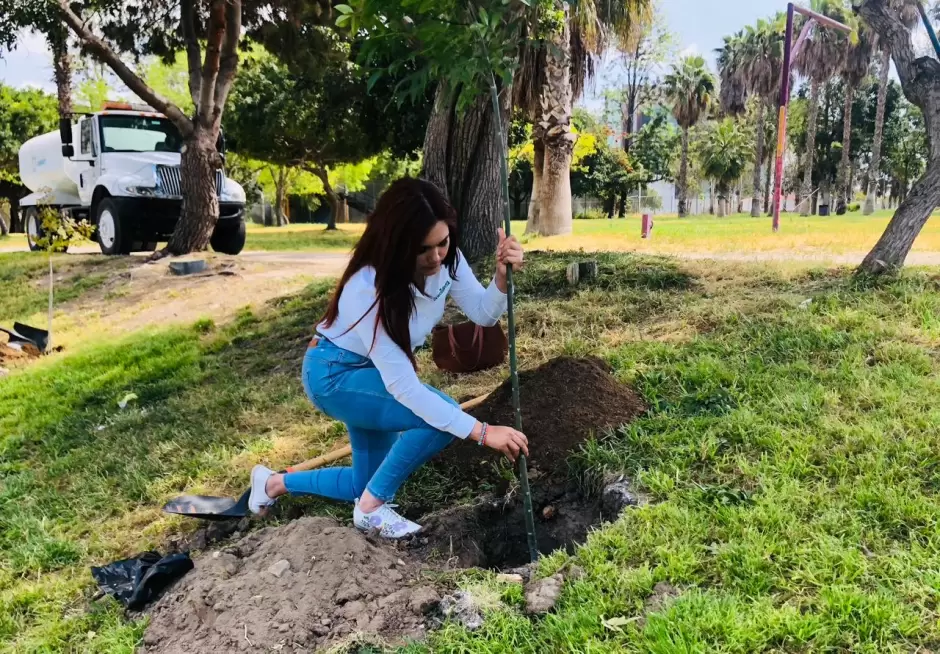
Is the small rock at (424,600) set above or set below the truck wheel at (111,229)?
below

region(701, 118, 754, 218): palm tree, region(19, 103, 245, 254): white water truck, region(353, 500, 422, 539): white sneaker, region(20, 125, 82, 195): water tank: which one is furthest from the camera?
region(701, 118, 754, 218): palm tree

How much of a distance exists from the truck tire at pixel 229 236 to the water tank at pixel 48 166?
3015mm

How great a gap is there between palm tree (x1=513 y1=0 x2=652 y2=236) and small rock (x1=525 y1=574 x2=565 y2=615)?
475 inches

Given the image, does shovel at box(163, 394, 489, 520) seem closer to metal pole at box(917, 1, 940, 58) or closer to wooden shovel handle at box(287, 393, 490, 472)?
wooden shovel handle at box(287, 393, 490, 472)

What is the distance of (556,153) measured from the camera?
16281 millimetres

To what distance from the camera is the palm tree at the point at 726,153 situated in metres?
51.9

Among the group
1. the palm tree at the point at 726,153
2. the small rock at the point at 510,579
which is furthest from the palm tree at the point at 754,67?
the small rock at the point at 510,579

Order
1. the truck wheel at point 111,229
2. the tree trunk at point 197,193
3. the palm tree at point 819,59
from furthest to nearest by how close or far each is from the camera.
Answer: the palm tree at point 819,59 → the truck wheel at point 111,229 → the tree trunk at point 197,193

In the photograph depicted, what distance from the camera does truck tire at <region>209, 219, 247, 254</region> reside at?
1409cm

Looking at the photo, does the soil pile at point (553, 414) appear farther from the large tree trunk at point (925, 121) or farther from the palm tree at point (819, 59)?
the palm tree at point (819, 59)

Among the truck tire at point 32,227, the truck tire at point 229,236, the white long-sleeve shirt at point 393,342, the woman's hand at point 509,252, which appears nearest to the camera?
the white long-sleeve shirt at point 393,342

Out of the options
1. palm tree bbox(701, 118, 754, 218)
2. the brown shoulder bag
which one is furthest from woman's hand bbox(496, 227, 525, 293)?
palm tree bbox(701, 118, 754, 218)

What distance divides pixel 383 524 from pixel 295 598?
56 centimetres

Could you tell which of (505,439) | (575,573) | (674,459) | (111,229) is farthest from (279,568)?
(111,229)
